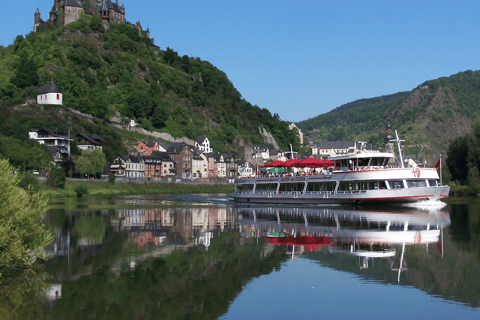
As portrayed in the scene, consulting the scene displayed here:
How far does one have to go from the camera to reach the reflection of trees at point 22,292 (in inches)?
593

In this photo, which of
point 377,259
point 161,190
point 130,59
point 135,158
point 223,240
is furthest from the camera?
point 130,59

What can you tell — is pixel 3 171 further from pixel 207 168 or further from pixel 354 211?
pixel 207 168

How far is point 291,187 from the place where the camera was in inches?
2458

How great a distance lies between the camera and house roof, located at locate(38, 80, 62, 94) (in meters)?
119

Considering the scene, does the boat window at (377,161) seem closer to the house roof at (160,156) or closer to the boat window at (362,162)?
the boat window at (362,162)

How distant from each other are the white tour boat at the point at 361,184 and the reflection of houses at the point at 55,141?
50412mm

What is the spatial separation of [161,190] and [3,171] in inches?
3131

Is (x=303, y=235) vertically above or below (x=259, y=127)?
below

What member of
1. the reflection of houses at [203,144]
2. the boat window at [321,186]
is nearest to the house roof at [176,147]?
the reflection of houses at [203,144]

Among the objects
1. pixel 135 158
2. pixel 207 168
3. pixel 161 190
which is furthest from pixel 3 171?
pixel 207 168

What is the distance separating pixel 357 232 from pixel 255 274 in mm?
12856

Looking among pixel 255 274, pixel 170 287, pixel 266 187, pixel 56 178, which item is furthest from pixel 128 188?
pixel 170 287

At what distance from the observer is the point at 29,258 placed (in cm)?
1975

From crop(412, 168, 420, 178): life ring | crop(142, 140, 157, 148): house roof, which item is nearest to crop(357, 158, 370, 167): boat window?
crop(412, 168, 420, 178): life ring
